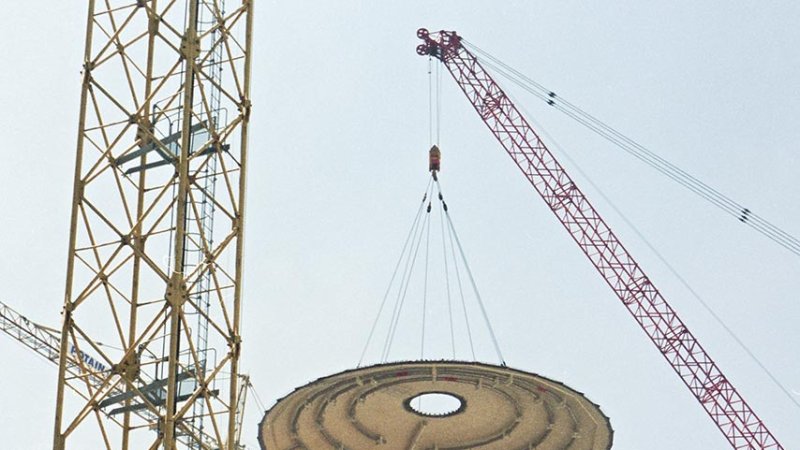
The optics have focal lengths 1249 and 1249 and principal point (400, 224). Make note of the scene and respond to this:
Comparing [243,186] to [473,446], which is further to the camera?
[473,446]

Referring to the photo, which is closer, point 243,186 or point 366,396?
point 243,186

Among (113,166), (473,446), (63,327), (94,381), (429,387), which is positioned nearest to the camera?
(63,327)

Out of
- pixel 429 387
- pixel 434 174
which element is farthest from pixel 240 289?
pixel 434 174

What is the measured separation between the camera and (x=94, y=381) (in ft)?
354

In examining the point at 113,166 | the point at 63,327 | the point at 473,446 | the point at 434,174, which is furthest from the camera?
the point at 434,174

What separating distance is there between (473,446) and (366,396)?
762 cm

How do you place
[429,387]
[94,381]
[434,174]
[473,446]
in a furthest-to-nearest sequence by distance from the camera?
[94,381]
[434,174]
[473,446]
[429,387]

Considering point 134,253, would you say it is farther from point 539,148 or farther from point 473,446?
point 539,148

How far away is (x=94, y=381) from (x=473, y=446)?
50.7m

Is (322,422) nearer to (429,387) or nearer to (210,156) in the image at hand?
(429,387)

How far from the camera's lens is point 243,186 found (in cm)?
4581

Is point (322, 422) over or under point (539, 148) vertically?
under

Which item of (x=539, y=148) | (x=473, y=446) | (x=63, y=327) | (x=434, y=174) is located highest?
(x=539, y=148)

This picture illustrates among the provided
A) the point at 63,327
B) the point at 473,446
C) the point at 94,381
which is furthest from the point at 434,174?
the point at 63,327
